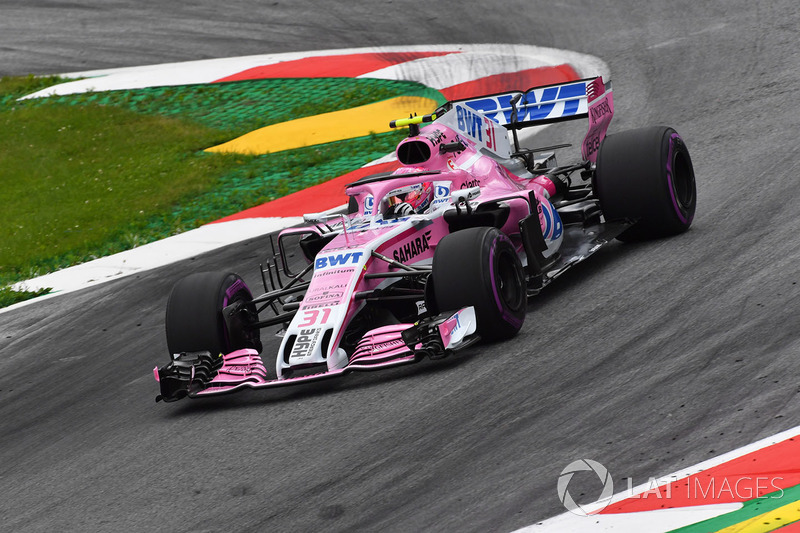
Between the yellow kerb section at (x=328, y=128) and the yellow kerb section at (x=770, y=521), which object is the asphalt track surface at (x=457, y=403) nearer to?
the yellow kerb section at (x=770, y=521)

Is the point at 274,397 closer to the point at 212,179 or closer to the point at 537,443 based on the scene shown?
the point at 537,443

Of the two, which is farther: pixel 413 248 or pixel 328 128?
pixel 328 128

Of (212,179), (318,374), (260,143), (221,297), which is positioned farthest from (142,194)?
(318,374)

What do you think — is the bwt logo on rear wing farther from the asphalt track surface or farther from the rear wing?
the asphalt track surface

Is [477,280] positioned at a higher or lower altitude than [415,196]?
lower

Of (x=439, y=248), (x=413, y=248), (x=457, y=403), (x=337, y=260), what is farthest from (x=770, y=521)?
(x=413, y=248)

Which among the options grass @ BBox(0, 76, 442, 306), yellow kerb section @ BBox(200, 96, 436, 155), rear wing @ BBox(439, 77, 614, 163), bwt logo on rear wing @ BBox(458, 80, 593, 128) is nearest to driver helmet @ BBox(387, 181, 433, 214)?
rear wing @ BBox(439, 77, 614, 163)

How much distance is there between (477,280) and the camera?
6848mm

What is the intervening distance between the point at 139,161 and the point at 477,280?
376 inches

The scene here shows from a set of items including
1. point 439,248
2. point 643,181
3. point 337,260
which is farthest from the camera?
point 643,181

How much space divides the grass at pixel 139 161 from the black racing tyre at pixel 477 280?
5.98 m

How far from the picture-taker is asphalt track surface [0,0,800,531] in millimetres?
5250

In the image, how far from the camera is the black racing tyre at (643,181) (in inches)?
337

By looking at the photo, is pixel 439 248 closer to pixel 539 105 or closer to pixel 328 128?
pixel 539 105
